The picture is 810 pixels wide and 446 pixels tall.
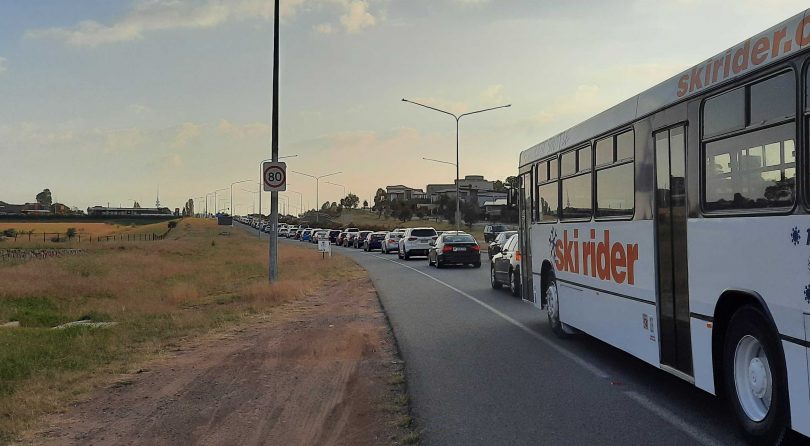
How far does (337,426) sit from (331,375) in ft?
7.83

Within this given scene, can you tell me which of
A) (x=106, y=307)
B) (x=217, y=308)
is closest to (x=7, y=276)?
(x=106, y=307)

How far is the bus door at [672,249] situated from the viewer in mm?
6574

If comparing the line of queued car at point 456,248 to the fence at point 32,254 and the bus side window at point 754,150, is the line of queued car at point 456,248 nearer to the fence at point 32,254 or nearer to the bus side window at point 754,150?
the bus side window at point 754,150

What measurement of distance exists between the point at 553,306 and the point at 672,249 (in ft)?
15.3

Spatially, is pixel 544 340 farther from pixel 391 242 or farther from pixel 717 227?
pixel 391 242

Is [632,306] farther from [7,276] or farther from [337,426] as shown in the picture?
[7,276]

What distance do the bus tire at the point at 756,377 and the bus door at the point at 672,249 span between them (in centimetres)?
78

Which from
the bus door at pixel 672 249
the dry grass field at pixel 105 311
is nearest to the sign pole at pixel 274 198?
the dry grass field at pixel 105 311

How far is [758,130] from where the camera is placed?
5324 mm

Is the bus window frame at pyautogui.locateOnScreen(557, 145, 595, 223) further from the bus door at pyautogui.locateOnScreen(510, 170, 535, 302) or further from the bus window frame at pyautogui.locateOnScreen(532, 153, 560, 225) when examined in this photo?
the bus door at pyautogui.locateOnScreen(510, 170, 535, 302)

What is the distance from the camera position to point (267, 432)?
6.34 metres

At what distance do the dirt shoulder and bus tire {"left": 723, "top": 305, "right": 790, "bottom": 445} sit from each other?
8.60 feet

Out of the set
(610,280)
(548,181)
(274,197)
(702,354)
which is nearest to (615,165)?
(610,280)

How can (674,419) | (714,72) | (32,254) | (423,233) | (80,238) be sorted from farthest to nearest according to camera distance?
1. (80,238)
2. (32,254)
3. (423,233)
4. (674,419)
5. (714,72)
